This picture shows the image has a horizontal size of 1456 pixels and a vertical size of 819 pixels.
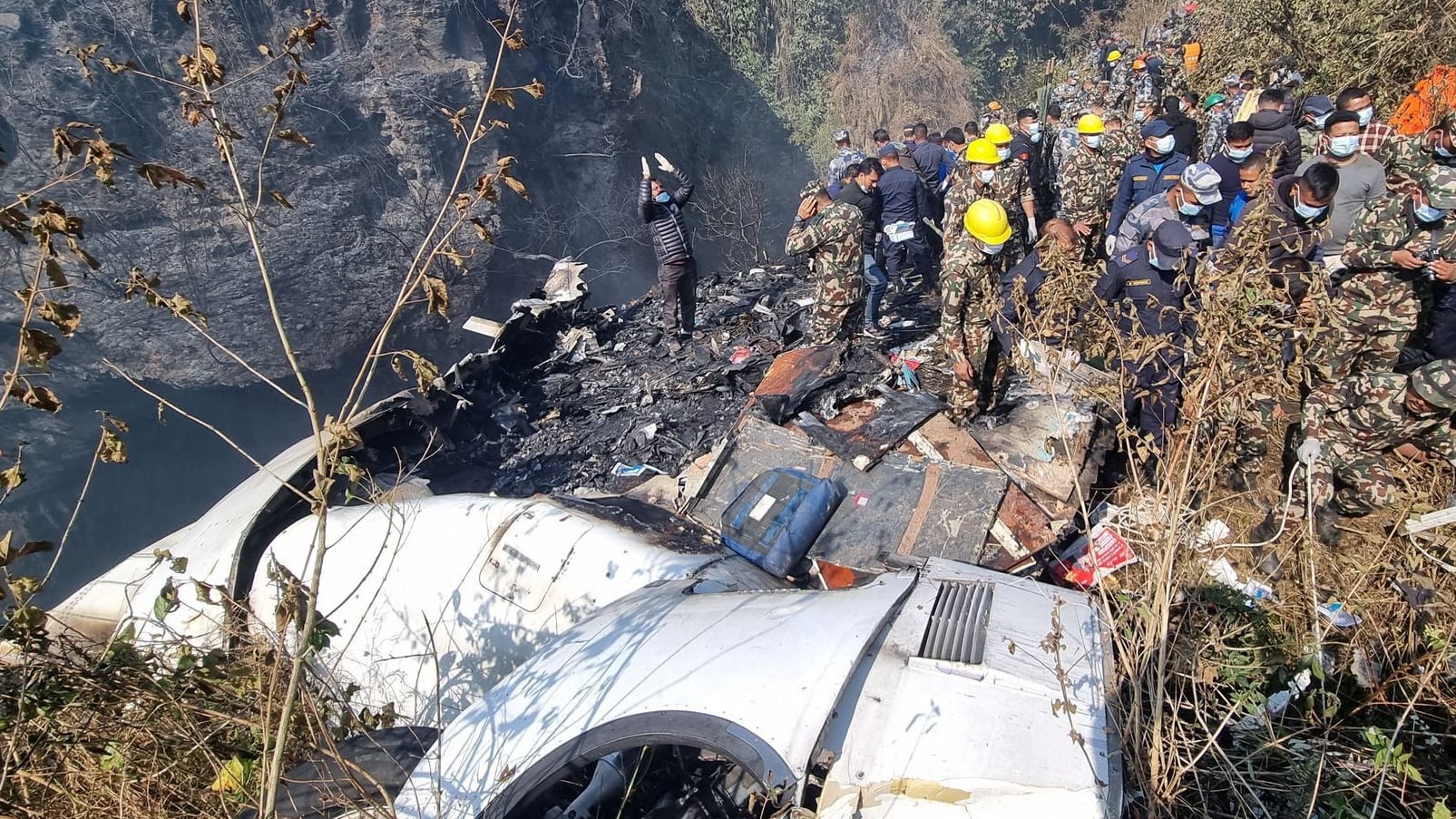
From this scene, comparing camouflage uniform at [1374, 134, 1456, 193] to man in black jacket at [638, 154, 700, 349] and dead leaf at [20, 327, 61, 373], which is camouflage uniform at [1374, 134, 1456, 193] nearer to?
man in black jacket at [638, 154, 700, 349]

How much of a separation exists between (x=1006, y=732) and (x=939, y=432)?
291cm

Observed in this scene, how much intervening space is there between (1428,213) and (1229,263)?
5.28ft

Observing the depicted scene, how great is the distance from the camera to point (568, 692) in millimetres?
2023

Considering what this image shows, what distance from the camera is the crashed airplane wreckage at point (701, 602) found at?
1.66 m

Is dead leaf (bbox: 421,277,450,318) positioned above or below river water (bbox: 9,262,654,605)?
above

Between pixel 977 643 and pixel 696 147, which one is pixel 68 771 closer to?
pixel 977 643

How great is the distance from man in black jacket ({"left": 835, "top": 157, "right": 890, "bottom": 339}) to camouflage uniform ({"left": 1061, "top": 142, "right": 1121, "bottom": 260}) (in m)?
1.69

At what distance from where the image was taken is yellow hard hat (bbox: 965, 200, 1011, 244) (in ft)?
13.8

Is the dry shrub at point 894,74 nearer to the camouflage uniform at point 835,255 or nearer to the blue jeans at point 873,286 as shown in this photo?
the blue jeans at point 873,286

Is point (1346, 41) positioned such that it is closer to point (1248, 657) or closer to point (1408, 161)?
point (1408, 161)

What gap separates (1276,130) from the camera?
→ 5.70 meters

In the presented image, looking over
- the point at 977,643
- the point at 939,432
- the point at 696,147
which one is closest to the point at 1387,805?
the point at 977,643

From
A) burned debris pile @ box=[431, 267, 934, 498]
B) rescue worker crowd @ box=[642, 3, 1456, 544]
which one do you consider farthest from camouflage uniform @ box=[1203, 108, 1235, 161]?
burned debris pile @ box=[431, 267, 934, 498]

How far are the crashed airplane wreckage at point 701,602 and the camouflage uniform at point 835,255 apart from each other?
0.41 metres
